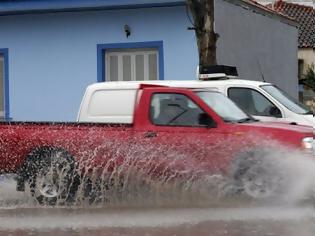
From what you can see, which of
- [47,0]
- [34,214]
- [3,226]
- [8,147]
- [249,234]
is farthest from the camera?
[47,0]

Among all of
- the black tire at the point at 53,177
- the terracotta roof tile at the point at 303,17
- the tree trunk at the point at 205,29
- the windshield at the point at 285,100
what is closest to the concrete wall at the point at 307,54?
the terracotta roof tile at the point at 303,17

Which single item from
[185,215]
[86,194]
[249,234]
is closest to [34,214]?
[86,194]

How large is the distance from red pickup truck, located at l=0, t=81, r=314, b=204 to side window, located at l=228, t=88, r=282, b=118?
186 centimetres

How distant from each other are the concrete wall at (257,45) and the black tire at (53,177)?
24.4 ft

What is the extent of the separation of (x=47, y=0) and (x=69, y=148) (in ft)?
22.6

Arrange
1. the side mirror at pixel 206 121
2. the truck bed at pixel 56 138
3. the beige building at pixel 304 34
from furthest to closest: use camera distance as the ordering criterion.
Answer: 1. the beige building at pixel 304 34
2. the truck bed at pixel 56 138
3. the side mirror at pixel 206 121

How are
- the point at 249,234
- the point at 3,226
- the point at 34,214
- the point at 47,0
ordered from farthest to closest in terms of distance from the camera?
the point at 47,0
the point at 34,214
the point at 3,226
the point at 249,234

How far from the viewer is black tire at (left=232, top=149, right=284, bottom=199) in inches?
406

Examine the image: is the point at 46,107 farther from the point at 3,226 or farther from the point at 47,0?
the point at 3,226

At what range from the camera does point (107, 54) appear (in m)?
17.7

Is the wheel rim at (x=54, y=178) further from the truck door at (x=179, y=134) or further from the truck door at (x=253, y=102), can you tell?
the truck door at (x=253, y=102)

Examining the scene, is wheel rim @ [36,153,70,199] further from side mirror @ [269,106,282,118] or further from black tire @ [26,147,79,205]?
side mirror @ [269,106,282,118]

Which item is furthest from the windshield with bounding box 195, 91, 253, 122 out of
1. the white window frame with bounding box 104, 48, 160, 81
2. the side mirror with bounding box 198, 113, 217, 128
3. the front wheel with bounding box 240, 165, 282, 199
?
the white window frame with bounding box 104, 48, 160, 81

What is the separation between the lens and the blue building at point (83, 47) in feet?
55.8
